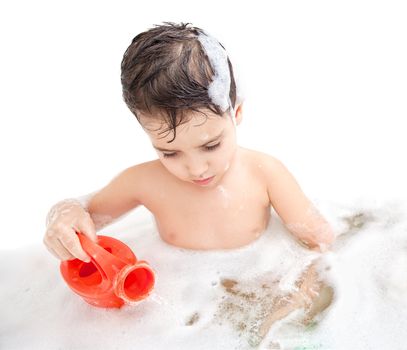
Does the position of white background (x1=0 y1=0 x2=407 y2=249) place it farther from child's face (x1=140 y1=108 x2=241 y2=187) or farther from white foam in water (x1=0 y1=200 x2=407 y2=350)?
child's face (x1=140 y1=108 x2=241 y2=187)

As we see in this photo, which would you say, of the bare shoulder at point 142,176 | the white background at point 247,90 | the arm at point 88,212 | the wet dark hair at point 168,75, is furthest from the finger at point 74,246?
the white background at point 247,90

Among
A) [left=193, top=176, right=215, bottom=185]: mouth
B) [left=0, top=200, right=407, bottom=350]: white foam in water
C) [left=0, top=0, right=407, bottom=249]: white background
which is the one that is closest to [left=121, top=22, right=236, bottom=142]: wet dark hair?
[left=193, top=176, right=215, bottom=185]: mouth

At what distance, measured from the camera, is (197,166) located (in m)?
1.27

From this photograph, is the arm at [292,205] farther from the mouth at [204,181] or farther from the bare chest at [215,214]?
the mouth at [204,181]

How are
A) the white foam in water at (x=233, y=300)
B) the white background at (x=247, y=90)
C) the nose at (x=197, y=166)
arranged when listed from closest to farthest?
the nose at (x=197, y=166) → the white foam in water at (x=233, y=300) → the white background at (x=247, y=90)

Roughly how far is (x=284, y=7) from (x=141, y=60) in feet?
6.08

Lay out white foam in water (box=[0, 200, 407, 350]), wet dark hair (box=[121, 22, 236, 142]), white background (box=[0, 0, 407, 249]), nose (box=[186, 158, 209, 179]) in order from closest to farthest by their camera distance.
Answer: wet dark hair (box=[121, 22, 236, 142]) < nose (box=[186, 158, 209, 179]) < white foam in water (box=[0, 200, 407, 350]) < white background (box=[0, 0, 407, 249])

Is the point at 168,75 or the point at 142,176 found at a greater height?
the point at 168,75

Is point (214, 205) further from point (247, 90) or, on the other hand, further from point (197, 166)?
point (247, 90)

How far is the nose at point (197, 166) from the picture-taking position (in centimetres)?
126

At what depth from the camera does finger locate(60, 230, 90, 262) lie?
1312mm

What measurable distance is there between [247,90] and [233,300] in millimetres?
790

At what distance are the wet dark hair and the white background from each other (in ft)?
2.54

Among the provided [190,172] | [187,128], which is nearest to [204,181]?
[190,172]
